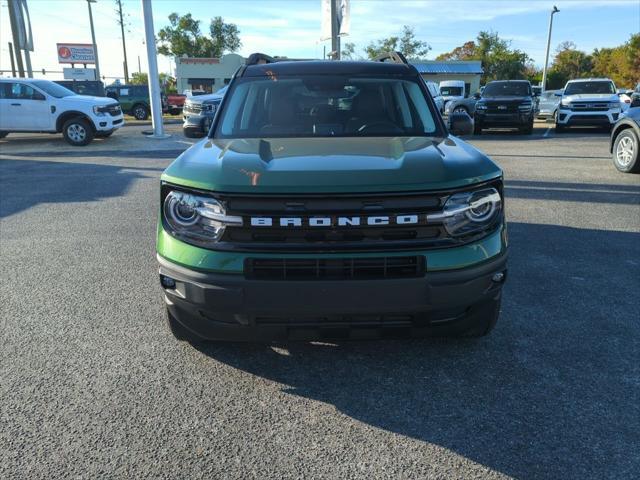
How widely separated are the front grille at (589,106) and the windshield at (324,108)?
15500 millimetres

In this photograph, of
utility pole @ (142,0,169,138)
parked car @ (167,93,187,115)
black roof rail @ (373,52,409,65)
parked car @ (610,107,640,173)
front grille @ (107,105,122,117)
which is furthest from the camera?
parked car @ (167,93,187,115)

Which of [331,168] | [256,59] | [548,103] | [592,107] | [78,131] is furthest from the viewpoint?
[548,103]

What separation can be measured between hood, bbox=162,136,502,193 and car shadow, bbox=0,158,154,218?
5482mm

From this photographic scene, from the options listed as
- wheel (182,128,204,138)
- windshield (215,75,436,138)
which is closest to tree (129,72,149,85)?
wheel (182,128,204,138)

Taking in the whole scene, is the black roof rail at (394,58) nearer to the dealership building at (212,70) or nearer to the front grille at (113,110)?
the front grille at (113,110)

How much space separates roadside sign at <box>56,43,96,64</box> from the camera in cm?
5059

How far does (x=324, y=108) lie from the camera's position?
385 cm

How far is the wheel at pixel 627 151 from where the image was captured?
28.7ft

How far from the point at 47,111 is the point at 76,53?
42.8 meters

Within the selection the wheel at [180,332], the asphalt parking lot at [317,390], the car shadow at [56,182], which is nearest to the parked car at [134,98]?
the car shadow at [56,182]

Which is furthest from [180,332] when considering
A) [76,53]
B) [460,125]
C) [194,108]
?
[76,53]

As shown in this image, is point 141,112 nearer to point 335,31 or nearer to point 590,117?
point 335,31

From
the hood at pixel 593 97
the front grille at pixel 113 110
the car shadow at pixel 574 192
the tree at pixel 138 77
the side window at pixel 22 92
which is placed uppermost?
the tree at pixel 138 77

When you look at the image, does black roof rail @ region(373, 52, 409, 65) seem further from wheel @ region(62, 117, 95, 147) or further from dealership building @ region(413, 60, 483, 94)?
dealership building @ region(413, 60, 483, 94)
